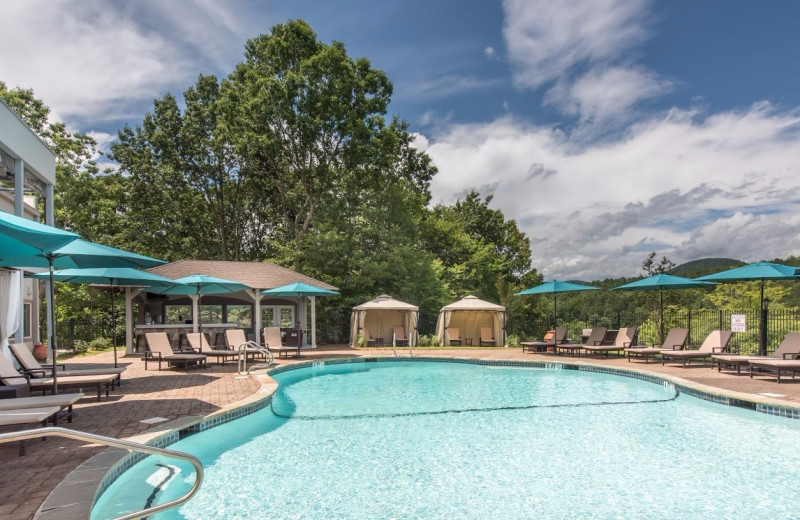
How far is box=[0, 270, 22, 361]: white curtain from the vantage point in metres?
9.57

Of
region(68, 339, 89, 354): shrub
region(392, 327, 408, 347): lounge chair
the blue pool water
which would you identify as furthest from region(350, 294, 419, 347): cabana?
region(68, 339, 89, 354): shrub

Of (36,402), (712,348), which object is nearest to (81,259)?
(36,402)

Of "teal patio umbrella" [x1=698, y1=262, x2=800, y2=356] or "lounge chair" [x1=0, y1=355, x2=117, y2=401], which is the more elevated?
"teal patio umbrella" [x1=698, y1=262, x2=800, y2=356]

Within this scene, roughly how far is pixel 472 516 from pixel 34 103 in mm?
27766

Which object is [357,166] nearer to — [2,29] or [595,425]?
[2,29]

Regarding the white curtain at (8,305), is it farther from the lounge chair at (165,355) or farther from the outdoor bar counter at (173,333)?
the outdoor bar counter at (173,333)

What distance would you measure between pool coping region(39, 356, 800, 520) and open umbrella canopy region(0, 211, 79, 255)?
2.20 meters

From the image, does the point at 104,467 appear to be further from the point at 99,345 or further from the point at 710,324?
the point at 710,324

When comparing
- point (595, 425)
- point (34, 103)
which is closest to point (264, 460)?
point (595, 425)

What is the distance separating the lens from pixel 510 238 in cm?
3603

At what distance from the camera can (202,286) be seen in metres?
14.1

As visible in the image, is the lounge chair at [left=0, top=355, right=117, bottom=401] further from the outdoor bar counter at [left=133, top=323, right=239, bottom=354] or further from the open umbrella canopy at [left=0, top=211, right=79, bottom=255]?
the outdoor bar counter at [left=133, top=323, right=239, bottom=354]

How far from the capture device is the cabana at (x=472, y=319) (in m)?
19.8

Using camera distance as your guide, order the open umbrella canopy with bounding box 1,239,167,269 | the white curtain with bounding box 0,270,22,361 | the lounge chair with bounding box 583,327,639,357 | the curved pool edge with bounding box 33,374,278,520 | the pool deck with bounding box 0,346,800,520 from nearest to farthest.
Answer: the curved pool edge with bounding box 33,374,278,520, the pool deck with bounding box 0,346,800,520, the open umbrella canopy with bounding box 1,239,167,269, the white curtain with bounding box 0,270,22,361, the lounge chair with bounding box 583,327,639,357
